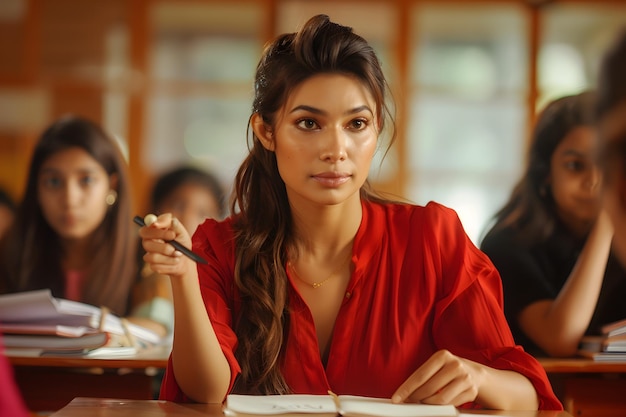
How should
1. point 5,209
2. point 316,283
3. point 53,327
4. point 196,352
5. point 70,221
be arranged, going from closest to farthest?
point 196,352, point 316,283, point 53,327, point 70,221, point 5,209

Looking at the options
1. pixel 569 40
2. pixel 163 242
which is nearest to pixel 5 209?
pixel 163 242

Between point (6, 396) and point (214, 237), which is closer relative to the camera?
point (6, 396)

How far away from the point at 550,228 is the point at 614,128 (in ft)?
4.94

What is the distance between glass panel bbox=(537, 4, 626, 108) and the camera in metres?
6.13

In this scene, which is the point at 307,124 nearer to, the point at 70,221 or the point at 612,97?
the point at 612,97

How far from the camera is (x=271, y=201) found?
1.95 m

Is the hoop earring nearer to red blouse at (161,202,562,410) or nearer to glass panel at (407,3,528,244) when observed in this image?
red blouse at (161,202,562,410)

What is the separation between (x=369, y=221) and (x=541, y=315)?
27.8 inches

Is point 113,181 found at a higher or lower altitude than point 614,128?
lower

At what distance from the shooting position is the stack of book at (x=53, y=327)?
207cm

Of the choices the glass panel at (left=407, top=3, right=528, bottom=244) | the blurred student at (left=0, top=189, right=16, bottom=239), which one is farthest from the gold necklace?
the glass panel at (left=407, top=3, right=528, bottom=244)

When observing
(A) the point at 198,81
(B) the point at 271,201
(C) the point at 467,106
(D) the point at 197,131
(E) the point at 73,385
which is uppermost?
(A) the point at 198,81

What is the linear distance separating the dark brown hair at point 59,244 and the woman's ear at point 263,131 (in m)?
1.08

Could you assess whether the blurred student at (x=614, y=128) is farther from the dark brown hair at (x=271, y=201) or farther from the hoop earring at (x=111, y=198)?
the hoop earring at (x=111, y=198)
